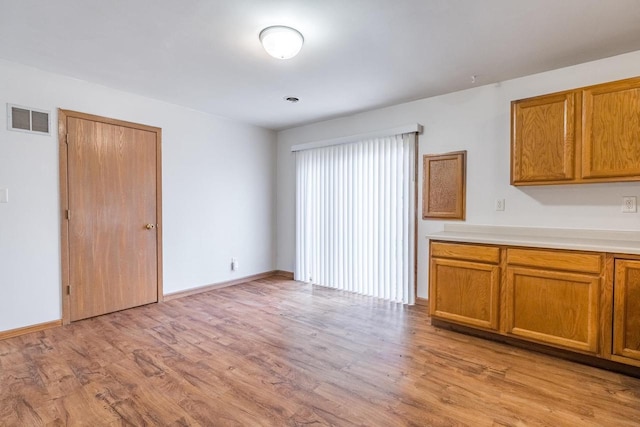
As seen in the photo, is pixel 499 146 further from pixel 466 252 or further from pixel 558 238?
pixel 466 252

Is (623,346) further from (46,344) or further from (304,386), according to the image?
(46,344)

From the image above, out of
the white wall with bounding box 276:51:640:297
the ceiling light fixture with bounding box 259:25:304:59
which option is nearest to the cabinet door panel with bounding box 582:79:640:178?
the white wall with bounding box 276:51:640:297

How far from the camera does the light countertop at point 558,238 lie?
7.24 ft

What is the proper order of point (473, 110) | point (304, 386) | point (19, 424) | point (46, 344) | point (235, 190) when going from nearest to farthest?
point (19, 424), point (304, 386), point (46, 344), point (473, 110), point (235, 190)

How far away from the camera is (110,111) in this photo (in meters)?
3.28

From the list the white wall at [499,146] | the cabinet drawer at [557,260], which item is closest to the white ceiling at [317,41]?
the white wall at [499,146]

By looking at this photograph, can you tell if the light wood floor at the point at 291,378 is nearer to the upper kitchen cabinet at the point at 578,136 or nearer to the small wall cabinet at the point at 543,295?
the small wall cabinet at the point at 543,295

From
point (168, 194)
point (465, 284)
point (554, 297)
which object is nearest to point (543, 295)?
point (554, 297)

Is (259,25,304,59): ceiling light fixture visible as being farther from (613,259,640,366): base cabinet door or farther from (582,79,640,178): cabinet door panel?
(613,259,640,366): base cabinet door

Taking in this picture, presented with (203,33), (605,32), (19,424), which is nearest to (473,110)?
(605,32)

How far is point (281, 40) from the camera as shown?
6.97ft

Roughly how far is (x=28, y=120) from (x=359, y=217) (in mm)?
3466

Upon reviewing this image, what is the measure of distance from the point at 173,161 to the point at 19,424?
2787 millimetres

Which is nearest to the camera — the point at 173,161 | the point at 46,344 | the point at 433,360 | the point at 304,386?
the point at 304,386
